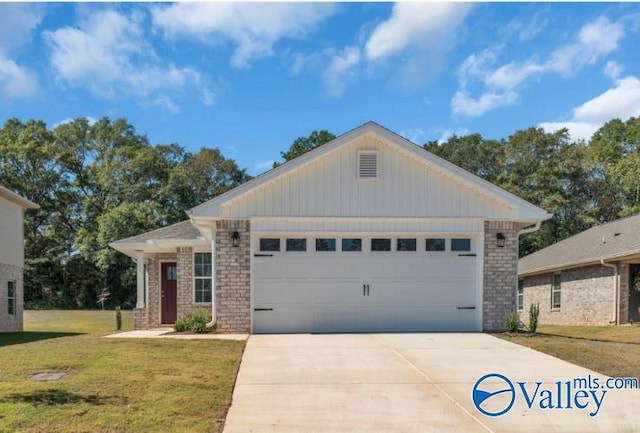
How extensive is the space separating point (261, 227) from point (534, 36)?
842cm

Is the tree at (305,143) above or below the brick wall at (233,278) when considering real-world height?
above

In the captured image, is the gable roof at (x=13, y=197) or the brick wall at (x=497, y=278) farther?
the gable roof at (x=13, y=197)

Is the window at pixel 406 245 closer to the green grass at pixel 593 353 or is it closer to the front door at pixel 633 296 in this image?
the green grass at pixel 593 353

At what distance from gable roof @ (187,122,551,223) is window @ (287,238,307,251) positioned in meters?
1.54

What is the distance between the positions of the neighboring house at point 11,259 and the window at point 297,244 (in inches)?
427

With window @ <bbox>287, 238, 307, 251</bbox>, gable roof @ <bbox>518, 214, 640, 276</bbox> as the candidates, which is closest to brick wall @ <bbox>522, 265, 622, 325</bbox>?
gable roof @ <bbox>518, 214, 640, 276</bbox>

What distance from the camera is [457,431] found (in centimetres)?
527

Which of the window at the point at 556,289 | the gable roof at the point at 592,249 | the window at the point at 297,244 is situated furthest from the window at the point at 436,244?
the window at the point at 556,289

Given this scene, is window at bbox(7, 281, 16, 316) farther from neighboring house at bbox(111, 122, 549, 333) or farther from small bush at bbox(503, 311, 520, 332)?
small bush at bbox(503, 311, 520, 332)

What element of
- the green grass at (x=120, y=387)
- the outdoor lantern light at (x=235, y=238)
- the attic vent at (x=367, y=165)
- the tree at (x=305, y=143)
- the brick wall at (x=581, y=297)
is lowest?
the brick wall at (x=581, y=297)

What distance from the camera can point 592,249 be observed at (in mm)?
19984

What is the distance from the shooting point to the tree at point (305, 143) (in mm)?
41659

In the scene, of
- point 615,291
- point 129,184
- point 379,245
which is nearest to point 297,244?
point 379,245


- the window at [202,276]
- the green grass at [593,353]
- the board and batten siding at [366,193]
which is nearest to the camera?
the green grass at [593,353]
